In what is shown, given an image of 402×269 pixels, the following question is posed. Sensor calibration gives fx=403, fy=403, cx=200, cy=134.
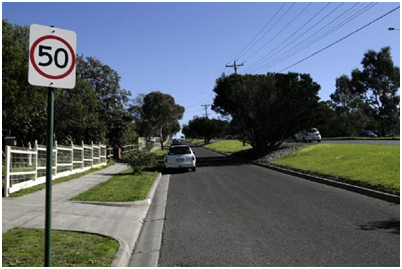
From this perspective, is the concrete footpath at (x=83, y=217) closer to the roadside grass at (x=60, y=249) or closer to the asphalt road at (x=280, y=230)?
the roadside grass at (x=60, y=249)

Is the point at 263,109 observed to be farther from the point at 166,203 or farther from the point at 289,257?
the point at 289,257

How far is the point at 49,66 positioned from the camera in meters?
4.08

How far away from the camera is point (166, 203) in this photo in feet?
36.5

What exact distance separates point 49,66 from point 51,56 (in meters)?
0.11

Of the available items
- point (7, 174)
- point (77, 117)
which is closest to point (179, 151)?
point (77, 117)

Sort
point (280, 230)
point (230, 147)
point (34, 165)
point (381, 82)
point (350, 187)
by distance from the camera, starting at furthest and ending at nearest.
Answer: point (381, 82)
point (230, 147)
point (34, 165)
point (350, 187)
point (280, 230)

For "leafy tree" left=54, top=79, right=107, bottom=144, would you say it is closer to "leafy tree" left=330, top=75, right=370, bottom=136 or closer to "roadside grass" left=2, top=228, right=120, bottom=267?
"roadside grass" left=2, top=228, right=120, bottom=267

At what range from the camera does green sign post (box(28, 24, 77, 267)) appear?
3.99m

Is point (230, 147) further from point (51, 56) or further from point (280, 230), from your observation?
point (51, 56)

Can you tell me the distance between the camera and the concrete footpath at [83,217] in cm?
713

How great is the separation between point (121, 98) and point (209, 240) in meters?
33.2

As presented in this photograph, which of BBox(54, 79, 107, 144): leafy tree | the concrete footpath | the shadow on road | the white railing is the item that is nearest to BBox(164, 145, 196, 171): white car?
the white railing

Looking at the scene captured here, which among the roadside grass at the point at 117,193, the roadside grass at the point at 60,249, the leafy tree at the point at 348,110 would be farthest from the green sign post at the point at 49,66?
the leafy tree at the point at 348,110

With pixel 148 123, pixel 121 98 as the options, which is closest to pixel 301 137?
pixel 121 98
